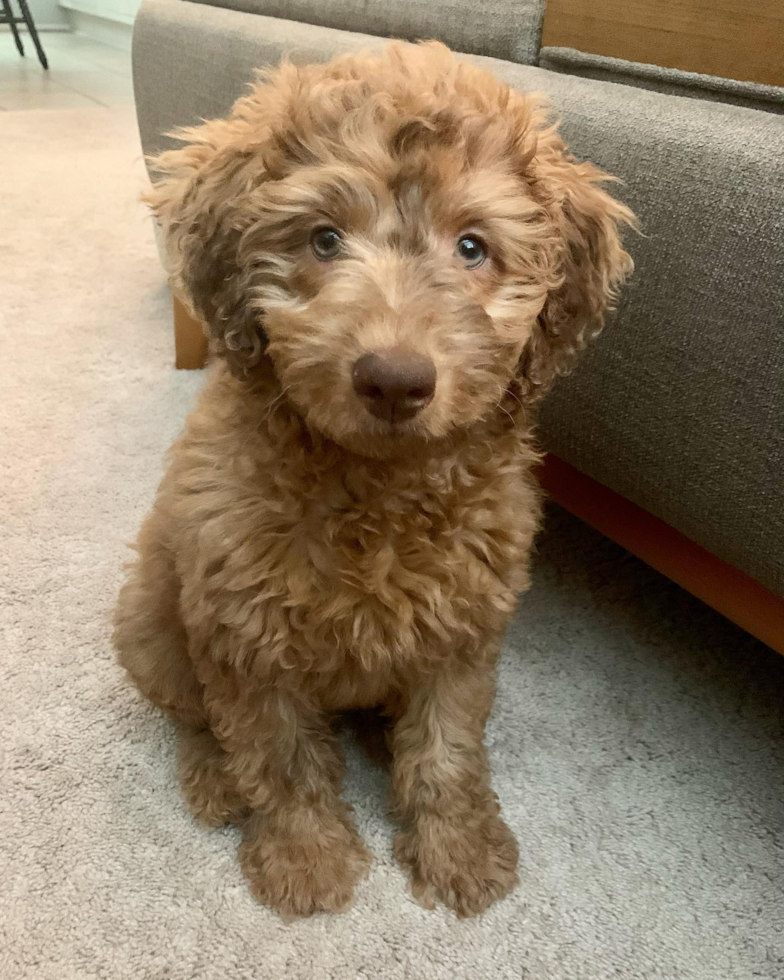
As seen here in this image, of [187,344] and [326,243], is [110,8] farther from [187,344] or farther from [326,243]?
[326,243]

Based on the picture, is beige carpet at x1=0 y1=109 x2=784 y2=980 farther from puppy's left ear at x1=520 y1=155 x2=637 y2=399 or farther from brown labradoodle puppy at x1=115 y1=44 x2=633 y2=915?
puppy's left ear at x1=520 y1=155 x2=637 y2=399

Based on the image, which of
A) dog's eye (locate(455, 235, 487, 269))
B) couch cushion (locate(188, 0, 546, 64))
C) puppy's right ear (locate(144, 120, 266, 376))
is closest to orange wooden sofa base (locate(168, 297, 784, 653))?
puppy's right ear (locate(144, 120, 266, 376))

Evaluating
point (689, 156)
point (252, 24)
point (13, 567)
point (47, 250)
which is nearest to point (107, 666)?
point (13, 567)

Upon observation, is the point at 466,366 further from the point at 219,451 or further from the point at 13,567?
the point at 13,567

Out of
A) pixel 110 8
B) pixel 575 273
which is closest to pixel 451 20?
pixel 575 273

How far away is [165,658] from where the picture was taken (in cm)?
125

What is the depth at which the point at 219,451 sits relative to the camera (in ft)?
3.52

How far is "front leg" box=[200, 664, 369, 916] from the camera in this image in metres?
1.13

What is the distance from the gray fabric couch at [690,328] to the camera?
1.03 m

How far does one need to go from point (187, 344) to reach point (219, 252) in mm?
1427

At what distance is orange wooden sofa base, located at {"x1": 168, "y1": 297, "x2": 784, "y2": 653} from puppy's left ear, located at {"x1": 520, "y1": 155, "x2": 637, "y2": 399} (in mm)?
489

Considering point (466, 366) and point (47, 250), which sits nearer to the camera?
point (466, 366)

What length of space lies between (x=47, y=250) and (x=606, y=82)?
2.31 metres

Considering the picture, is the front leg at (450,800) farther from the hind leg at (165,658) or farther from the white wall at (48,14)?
the white wall at (48,14)
